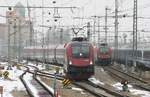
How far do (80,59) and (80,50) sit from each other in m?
0.75

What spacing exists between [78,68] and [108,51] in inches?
804

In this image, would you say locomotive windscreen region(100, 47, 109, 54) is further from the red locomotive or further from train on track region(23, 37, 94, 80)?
train on track region(23, 37, 94, 80)

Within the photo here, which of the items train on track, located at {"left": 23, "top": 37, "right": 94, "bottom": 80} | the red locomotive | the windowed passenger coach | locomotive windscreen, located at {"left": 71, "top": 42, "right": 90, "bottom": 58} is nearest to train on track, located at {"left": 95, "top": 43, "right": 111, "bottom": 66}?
the red locomotive

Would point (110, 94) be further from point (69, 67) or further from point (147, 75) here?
point (147, 75)

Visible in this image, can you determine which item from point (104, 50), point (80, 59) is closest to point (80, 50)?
point (80, 59)

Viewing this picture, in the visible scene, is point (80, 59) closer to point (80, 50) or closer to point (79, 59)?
point (79, 59)

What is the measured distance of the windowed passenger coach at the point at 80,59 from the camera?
21234 mm

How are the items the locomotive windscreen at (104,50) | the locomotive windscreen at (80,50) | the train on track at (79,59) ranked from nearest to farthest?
the train on track at (79,59), the locomotive windscreen at (80,50), the locomotive windscreen at (104,50)

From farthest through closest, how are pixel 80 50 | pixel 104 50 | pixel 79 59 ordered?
pixel 104 50 < pixel 80 50 < pixel 79 59

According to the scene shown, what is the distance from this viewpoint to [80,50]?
71.3 ft

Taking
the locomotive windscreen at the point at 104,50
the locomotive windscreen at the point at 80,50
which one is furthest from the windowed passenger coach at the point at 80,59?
the locomotive windscreen at the point at 104,50

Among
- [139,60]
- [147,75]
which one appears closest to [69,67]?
[147,75]

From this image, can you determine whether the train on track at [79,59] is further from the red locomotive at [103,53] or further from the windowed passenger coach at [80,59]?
the red locomotive at [103,53]

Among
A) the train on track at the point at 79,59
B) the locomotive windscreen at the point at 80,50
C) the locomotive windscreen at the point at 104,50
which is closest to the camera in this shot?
the train on track at the point at 79,59
